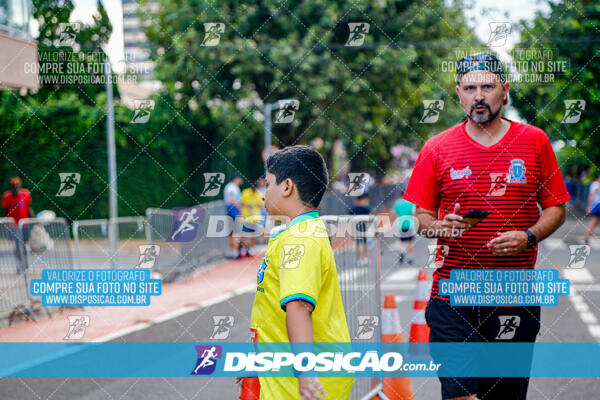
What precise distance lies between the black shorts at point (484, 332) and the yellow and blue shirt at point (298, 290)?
2.15 ft

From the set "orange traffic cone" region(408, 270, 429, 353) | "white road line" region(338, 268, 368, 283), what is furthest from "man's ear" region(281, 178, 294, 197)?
"orange traffic cone" region(408, 270, 429, 353)

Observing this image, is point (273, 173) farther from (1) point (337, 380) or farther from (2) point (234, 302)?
(2) point (234, 302)

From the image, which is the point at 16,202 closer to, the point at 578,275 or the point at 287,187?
the point at 578,275

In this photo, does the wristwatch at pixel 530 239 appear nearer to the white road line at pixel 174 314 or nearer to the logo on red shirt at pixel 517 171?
the logo on red shirt at pixel 517 171

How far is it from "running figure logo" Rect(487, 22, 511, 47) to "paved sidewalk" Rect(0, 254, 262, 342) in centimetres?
516

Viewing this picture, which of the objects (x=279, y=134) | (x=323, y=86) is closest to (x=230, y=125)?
(x=279, y=134)

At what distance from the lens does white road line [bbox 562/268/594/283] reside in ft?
40.0

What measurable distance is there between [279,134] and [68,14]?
1004cm

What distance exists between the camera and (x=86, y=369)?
251 inches

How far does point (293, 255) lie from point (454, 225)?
947mm

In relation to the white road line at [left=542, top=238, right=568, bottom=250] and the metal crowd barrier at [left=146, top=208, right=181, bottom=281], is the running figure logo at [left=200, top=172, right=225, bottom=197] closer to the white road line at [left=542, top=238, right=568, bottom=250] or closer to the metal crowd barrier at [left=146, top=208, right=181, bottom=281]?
the metal crowd barrier at [left=146, top=208, right=181, bottom=281]

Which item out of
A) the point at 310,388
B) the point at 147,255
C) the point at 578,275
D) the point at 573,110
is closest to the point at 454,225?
the point at 310,388

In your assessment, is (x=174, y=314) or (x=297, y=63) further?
(x=297, y=63)

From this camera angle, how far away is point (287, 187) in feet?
8.71
